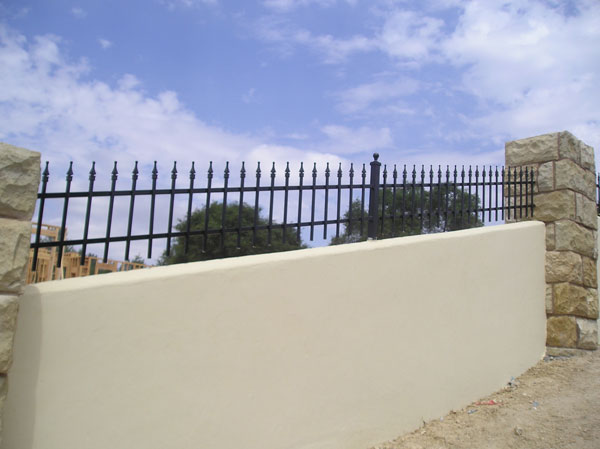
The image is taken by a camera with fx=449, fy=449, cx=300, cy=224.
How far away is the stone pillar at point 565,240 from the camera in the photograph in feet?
21.7

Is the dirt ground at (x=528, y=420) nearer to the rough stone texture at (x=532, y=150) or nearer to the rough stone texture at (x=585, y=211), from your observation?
the rough stone texture at (x=585, y=211)

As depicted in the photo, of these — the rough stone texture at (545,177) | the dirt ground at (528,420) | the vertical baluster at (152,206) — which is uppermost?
the rough stone texture at (545,177)

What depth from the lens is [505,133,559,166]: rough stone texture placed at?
6853 millimetres

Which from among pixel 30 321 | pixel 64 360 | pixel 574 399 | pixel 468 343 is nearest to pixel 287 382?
pixel 64 360

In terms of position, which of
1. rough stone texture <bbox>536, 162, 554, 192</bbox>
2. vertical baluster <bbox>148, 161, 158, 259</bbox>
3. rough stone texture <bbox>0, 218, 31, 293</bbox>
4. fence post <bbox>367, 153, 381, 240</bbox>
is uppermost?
rough stone texture <bbox>536, 162, 554, 192</bbox>

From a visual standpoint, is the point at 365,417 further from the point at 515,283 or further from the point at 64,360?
the point at 515,283

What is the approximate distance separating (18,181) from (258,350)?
82.1 inches

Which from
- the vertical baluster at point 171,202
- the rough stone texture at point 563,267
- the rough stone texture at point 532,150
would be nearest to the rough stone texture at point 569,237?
the rough stone texture at point 563,267

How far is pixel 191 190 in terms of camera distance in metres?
3.99

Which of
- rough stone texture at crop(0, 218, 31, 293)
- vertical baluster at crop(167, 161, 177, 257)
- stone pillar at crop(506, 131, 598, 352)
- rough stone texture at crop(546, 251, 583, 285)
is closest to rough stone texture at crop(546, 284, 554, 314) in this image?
stone pillar at crop(506, 131, 598, 352)

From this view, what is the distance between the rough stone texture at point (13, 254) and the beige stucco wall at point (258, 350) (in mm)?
215

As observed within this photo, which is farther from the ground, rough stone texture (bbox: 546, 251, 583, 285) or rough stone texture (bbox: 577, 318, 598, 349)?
rough stone texture (bbox: 546, 251, 583, 285)

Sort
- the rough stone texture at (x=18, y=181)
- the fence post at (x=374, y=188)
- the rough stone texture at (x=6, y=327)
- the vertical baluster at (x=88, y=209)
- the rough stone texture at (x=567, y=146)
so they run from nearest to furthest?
the rough stone texture at (x=6, y=327) → the rough stone texture at (x=18, y=181) → the vertical baluster at (x=88, y=209) → the fence post at (x=374, y=188) → the rough stone texture at (x=567, y=146)

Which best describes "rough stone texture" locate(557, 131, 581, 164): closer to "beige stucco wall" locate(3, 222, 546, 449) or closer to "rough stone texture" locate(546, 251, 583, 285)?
"rough stone texture" locate(546, 251, 583, 285)
